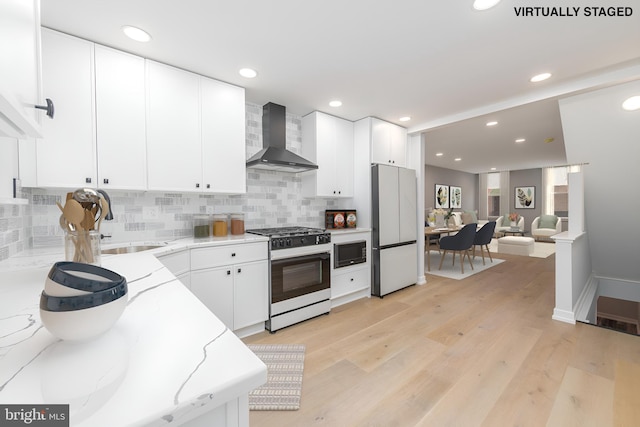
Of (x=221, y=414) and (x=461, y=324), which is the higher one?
(x=221, y=414)

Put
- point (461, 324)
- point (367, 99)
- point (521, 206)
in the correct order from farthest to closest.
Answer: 1. point (521, 206)
2. point (367, 99)
3. point (461, 324)

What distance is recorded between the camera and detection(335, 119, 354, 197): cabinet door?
358 cm

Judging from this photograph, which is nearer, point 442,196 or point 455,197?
point 442,196

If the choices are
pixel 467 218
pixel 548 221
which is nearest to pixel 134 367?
pixel 467 218

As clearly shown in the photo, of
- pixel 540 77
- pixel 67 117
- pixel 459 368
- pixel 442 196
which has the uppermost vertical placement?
pixel 540 77

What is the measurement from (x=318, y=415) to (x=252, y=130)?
111 inches

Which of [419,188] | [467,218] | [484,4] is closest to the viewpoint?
[484,4]

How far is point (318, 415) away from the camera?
1572 mm

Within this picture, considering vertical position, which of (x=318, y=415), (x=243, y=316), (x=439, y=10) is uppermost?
(x=439, y=10)

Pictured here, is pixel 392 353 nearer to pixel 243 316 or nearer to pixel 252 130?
pixel 243 316

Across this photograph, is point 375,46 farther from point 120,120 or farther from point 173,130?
point 120,120

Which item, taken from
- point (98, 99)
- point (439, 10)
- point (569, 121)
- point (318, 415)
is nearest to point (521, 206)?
point (569, 121)

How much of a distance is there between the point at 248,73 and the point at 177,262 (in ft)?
5.86

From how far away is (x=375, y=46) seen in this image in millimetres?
2047
